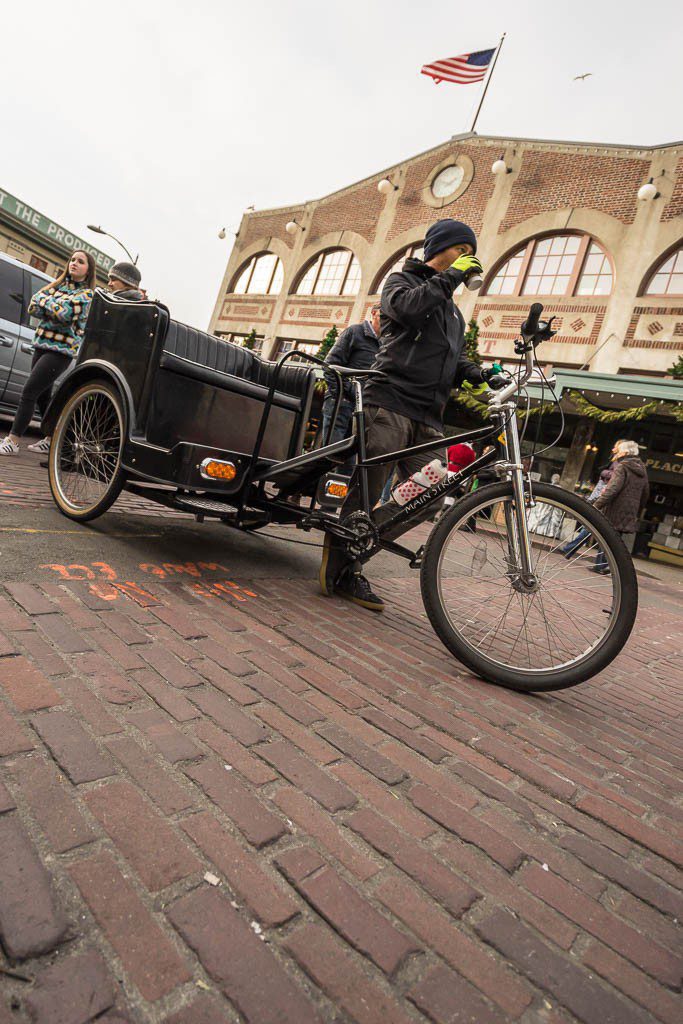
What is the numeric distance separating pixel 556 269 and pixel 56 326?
50.2 ft

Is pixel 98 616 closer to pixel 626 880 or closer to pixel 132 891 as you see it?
pixel 132 891

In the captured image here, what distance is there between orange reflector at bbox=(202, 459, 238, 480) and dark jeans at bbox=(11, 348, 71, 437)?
2.86m

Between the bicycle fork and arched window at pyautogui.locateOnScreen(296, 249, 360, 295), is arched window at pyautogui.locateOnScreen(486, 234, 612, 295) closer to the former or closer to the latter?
arched window at pyautogui.locateOnScreen(296, 249, 360, 295)

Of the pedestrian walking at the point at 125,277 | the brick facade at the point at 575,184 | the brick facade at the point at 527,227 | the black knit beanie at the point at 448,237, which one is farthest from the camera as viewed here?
the brick facade at the point at 575,184

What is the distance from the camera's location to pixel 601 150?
15.7 meters

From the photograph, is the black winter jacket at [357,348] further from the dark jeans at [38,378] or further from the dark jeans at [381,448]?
the dark jeans at [381,448]

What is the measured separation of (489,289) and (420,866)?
1827 centimetres

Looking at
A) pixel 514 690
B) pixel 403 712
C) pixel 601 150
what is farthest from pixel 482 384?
pixel 601 150

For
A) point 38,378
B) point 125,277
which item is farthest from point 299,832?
point 38,378

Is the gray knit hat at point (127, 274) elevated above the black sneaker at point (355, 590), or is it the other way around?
the gray knit hat at point (127, 274)

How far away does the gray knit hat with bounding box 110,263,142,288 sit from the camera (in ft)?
15.2

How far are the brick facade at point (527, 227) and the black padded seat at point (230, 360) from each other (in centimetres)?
1342

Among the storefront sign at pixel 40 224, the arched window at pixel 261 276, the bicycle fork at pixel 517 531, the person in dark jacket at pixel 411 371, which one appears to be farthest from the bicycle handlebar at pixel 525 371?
the storefront sign at pixel 40 224

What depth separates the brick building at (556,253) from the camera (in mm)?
14320
